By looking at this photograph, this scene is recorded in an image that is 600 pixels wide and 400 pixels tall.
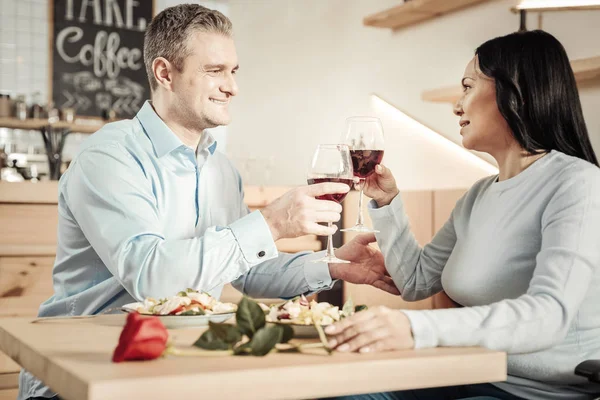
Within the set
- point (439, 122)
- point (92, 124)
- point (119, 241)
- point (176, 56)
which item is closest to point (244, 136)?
point (92, 124)

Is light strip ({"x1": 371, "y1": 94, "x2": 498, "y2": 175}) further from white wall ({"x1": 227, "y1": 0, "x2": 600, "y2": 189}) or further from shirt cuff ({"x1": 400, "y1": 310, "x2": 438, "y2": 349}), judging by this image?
shirt cuff ({"x1": 400, "y1": 310, "x2": 438, "y2": 349})

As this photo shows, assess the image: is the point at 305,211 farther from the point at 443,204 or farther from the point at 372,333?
the point at 443,204

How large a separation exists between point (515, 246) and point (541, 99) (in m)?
0.33

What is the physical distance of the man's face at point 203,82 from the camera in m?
1.97

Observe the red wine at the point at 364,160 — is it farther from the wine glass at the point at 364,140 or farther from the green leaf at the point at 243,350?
the green leaf at the point at 243,350

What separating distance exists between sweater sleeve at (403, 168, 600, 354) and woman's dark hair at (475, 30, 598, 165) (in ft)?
0.63

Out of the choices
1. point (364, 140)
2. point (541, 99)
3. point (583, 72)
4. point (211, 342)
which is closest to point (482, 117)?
point (541, 99)

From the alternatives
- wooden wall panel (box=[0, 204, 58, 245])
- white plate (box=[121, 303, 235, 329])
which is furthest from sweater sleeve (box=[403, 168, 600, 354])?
wooden wall panel (box=[0, 204, 58, 245])

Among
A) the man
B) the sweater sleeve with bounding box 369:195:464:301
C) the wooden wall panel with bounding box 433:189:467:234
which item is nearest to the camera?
the man

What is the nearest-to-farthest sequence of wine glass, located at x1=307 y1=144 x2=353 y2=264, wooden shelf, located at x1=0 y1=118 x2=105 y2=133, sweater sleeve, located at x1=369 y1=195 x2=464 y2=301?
wine glass, located at x1=307 y1=144 x2=353 y2=264
sweater sleeve, located at x1=369 y1=195 x2=464 y2=301
wooden shelf, located at x1=0 y1=118 x2=105 y2=133

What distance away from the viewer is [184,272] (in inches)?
60.5

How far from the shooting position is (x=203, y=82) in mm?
1982

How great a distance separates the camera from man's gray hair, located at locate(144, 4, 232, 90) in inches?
77.7

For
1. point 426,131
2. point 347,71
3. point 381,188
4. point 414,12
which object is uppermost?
point 414,12
